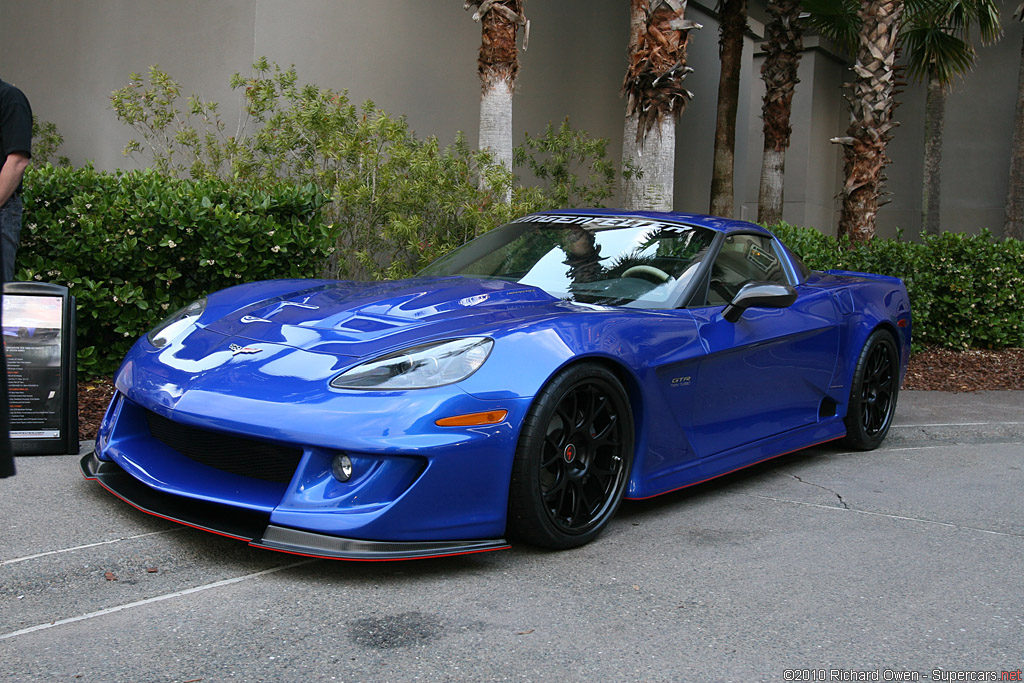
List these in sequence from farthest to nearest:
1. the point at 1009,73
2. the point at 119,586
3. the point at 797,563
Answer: the point at 1009,73 < the point at 797,563 < the point at 119,586

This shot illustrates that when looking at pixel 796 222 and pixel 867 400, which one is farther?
pixel 796 222

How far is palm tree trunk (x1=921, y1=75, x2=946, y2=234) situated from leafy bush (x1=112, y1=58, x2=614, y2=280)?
12296mm

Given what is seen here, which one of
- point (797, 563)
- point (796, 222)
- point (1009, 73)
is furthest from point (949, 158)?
point (797, 563)

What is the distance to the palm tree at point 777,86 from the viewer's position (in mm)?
14492

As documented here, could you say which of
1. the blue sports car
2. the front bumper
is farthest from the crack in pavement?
the front bumper

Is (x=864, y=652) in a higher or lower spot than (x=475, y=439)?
lower

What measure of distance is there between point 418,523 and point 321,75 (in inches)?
284

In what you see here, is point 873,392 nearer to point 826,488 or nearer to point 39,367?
point 826,488

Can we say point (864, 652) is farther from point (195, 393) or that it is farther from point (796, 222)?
point (796, 222)

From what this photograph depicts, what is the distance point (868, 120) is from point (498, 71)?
4.73 metres

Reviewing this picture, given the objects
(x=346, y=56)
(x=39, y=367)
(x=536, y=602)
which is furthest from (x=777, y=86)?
(x=536, y=602)

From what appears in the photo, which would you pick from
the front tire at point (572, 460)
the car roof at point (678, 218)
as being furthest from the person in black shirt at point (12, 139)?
the front tire at point (572, 460)

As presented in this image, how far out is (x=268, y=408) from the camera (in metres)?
3.14

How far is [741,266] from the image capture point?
192 inches
